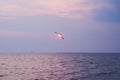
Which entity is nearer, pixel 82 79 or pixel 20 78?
pixel 82 79

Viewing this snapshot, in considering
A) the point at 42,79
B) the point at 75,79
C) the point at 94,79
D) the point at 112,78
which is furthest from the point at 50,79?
the point at 112,78

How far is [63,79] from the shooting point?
5528 centimetres

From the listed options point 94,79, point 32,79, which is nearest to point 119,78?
point 94,79

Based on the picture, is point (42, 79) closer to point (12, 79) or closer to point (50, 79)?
point (50, 79)

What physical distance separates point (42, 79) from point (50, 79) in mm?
1678

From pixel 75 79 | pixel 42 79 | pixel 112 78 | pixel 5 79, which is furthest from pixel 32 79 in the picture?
pixel 112 78

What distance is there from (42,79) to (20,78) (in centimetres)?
535

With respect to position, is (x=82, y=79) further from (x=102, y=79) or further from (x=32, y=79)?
(x=32, y=79)

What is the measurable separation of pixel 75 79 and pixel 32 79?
9.01 meters

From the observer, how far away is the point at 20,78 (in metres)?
57.6

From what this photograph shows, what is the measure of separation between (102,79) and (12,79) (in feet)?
61.5

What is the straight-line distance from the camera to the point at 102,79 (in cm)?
5350

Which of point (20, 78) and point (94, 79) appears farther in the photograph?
point (20, 78)

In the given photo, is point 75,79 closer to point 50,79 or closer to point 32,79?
point 50,79
